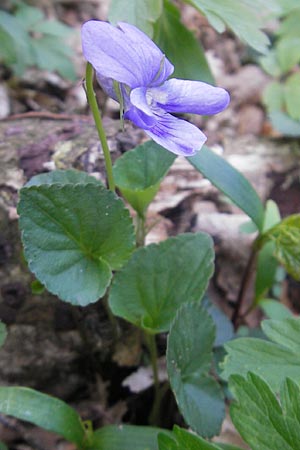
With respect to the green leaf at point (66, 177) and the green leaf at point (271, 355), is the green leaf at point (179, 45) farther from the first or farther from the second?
the green leaf at point (271, 355)

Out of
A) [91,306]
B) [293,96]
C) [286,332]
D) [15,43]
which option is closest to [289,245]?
[286,332]

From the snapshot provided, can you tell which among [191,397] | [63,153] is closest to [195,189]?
[63,153]

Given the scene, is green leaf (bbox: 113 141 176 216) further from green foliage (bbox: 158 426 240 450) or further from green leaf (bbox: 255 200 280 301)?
green foliage (bbox: 158 426 240 450)

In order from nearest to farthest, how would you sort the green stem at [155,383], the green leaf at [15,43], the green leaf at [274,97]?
the green stem at [155,383], the green leaf at [15,43], the green leaf at [274,97]

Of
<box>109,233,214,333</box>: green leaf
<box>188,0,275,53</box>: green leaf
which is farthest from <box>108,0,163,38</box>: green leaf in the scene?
<box>109,233,214,333</box>: green leaf

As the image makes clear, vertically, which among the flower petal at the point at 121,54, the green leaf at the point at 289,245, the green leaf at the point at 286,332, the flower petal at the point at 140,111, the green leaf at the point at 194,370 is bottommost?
the green leaf at the point at 194,370

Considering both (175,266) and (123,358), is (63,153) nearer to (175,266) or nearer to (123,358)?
(175,266)

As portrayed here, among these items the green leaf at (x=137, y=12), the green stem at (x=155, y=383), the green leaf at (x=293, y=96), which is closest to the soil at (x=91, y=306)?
the green stem at (x=155, y=383)
